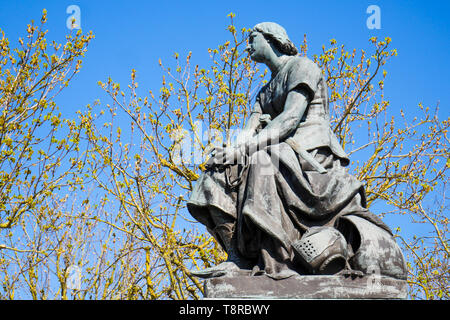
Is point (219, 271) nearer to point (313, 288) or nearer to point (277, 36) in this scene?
point (313, 288)

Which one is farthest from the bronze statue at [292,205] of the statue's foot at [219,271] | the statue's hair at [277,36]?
the statue's hair at [277,36]

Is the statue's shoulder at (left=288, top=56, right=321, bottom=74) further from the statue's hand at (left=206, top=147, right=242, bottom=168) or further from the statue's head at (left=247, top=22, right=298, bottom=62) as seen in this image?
the statue's hand at (left=206, top=147, right=242, bottom=168)

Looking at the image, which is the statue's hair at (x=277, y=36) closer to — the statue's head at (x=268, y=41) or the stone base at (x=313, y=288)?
the statue's head at (x=268, y=41)

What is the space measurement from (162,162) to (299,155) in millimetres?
6139

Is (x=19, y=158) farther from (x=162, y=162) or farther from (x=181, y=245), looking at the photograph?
(x=181, y=245)

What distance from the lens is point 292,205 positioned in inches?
173

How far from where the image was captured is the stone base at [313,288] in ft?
13.1

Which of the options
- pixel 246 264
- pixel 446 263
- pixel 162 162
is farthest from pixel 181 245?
pixel 246 264

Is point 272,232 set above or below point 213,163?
below

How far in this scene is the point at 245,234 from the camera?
4.42 m

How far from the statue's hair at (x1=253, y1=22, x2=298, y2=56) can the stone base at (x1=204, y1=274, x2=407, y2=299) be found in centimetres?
232

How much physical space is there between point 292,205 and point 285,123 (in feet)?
2.49

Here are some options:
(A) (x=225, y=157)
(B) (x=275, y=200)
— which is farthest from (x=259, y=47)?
(B) (x=275, y=200)
